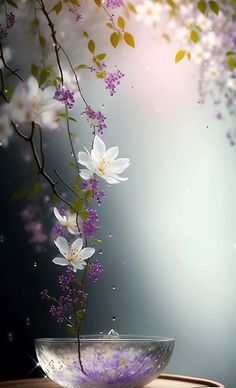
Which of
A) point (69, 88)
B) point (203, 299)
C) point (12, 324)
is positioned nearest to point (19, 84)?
point (69, 88)

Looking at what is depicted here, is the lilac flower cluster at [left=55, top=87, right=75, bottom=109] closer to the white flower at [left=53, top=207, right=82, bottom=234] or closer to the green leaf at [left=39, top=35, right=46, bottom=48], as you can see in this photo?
the green leaf at [left=39, top=35, right=46, bottom=48]

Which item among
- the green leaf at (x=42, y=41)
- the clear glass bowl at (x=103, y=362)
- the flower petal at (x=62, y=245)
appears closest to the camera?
the clear glass bowl at (x=103, y=362)

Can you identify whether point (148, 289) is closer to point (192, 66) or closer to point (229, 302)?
point (229, 302)

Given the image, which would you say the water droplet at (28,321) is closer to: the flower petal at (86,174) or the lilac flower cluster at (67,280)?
the lilac flower cluster at (67,280)

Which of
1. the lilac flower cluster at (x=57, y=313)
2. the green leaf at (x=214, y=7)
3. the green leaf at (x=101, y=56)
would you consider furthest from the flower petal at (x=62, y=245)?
the green leaf at (x=214, y=7)

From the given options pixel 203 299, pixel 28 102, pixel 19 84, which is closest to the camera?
pixel 28 102

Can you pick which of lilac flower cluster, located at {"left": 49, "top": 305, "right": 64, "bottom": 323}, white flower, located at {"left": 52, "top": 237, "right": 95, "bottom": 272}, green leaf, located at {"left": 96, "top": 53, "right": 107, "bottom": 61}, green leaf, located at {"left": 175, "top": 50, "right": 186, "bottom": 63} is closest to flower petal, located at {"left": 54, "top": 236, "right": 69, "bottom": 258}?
white flower, located at {"left": 52, "top": 237, "right": 95, "bottom": 272}

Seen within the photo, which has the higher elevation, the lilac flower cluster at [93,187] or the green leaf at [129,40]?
the green leaf at [129,40]
